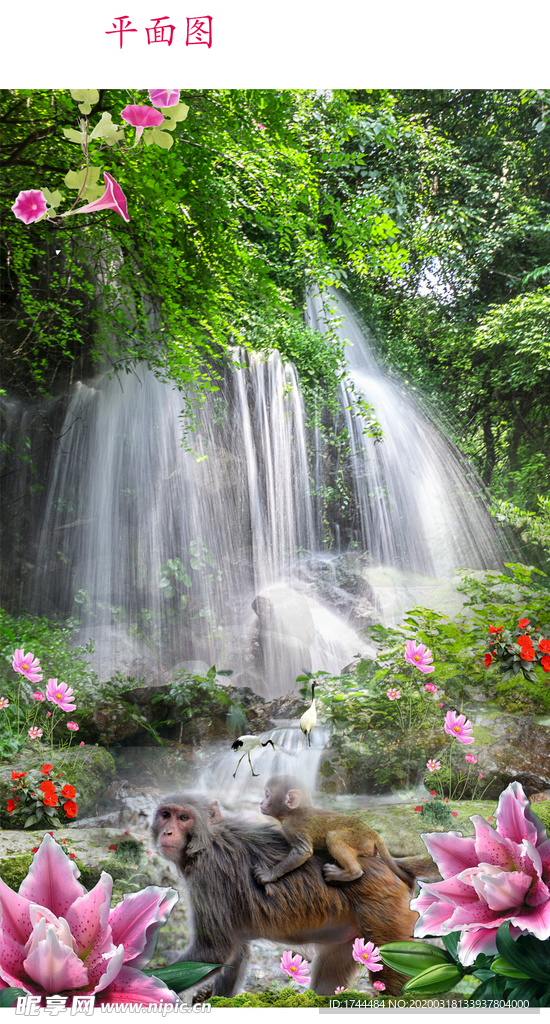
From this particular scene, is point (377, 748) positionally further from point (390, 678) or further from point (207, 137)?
point (207, 137)

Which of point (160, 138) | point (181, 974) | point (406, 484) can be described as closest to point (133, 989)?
point (181, 974)

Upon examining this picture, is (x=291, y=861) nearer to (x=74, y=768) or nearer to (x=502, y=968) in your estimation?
(x=502, y=968)

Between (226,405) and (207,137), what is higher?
(207,137)

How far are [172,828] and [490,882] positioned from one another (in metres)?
0.75

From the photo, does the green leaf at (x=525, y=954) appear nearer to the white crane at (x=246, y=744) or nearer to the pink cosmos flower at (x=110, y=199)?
the white crane at (x=246, y=744)

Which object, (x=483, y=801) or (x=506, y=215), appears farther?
(x=506, y=215)

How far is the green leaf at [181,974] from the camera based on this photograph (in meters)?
1.34

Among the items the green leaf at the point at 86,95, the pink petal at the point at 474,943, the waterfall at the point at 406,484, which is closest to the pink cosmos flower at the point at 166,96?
the green leaf at the point at 86,95

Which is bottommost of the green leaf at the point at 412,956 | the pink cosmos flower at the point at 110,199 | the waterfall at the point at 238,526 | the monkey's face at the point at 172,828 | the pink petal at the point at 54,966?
the green leaf at the point at 412,956

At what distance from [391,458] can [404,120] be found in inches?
38.3

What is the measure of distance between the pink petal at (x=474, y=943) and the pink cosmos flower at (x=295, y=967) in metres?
0.37

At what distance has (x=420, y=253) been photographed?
1.73 m

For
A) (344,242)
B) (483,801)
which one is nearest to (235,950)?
(483,801)

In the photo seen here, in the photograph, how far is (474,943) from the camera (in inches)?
50.1
